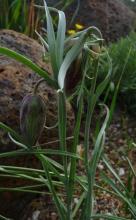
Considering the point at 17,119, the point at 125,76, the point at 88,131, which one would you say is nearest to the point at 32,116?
the point at 88,131

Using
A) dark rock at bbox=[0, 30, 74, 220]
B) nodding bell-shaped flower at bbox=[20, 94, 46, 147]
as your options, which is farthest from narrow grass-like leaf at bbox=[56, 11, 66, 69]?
dark rock at bbox=[0, 30, 74, 220]


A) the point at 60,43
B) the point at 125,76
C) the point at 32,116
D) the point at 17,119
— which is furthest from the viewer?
the point at 125,76

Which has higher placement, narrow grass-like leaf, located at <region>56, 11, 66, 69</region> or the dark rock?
narrow grass-like leaf, located at <region>56, 11, 66, 69</region>

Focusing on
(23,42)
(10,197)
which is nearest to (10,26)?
(23,42)

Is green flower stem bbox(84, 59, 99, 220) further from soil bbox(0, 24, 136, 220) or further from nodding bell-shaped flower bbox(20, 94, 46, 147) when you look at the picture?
soil bbox(0, 24, 136, 220)

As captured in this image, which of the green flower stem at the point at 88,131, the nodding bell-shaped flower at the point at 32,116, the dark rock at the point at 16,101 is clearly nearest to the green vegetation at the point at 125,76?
the dark rock at the point at 16,101

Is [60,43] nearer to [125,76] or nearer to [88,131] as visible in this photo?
[88,131]

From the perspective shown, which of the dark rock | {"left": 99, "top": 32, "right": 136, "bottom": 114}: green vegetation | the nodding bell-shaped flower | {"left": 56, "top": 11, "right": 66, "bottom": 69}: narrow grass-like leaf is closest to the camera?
{"left": 56, "top": 11, "right": 66, "bottom": 69}: narrow grass-like leaf

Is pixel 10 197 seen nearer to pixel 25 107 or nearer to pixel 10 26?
pixel 25 107

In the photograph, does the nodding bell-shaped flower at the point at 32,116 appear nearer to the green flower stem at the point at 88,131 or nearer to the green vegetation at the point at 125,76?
the green flower stem at the point at 88,131

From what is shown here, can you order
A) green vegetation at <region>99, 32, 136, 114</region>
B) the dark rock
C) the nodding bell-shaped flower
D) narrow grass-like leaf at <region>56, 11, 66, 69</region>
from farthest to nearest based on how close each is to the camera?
green vegetation at <region>99, 32, 136, 114</region>
the dark rock
the nodding bell-shaped flower
narrow grass-like leaf at <region>56, 11, 66, 69</region>
